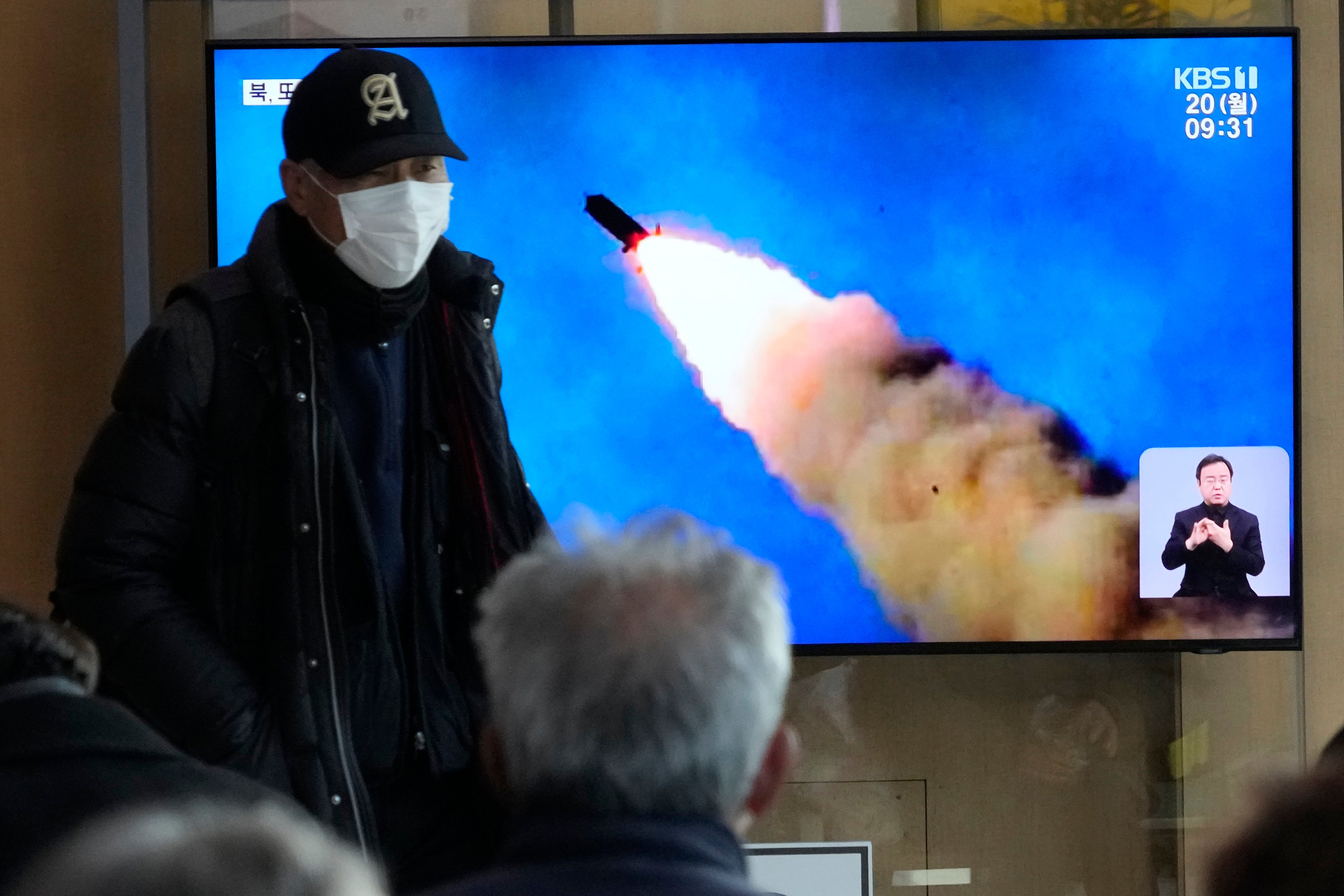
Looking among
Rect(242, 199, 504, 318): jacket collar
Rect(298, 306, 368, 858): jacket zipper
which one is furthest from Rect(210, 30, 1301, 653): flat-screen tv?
Rect(298, 306, 368, 858): jacket zipper

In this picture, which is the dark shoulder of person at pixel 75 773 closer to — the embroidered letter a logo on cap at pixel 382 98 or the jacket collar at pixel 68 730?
the jacket collar at pixel 68 730

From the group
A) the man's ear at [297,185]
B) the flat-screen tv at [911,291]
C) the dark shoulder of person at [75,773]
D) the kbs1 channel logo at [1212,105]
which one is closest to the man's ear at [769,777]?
the dark shoulder of person at [75,773]

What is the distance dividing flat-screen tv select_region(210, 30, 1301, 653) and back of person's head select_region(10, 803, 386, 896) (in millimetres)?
2634

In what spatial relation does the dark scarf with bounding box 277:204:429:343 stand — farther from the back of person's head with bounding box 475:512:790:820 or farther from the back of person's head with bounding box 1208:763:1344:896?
the back of person's head with bounding box 1208:763:1344:896

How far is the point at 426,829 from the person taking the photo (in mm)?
2326

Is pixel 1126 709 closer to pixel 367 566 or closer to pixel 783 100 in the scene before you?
pixel 783 100

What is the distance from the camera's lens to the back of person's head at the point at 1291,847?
855mm

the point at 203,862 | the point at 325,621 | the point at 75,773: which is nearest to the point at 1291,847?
the point at 203,862

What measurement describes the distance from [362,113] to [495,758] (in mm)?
1289

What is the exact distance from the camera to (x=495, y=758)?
126 centimetres

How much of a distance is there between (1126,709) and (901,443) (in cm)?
81

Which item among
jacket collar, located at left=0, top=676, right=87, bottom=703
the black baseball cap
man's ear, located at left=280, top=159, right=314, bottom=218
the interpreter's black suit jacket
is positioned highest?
the black baseball cap

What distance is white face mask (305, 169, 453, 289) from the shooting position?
234 cm

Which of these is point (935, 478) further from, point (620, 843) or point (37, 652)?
point (620, 843)
